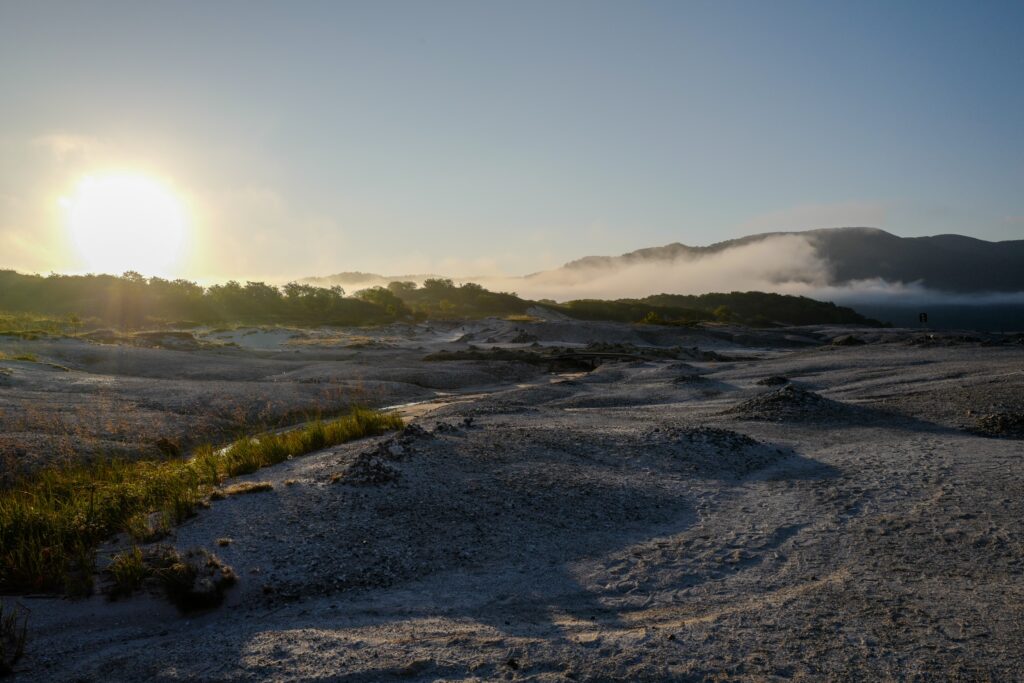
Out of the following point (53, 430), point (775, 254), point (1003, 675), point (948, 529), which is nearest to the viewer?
point (1003, 675)

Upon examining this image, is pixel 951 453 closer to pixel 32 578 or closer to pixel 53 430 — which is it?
pixel 32 578

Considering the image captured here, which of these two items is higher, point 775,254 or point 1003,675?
point 775,254

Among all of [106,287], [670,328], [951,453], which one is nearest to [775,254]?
[670,328]

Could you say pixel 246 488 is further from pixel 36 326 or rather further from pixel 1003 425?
pixel 36 326

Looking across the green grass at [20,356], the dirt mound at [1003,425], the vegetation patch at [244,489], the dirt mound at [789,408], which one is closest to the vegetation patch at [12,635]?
the vegetation patch at [244,489]

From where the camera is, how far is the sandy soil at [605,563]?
3.55m

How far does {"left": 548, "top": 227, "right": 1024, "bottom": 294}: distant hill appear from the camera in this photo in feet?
345

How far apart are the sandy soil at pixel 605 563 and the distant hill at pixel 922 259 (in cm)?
11286

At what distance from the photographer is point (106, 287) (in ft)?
136

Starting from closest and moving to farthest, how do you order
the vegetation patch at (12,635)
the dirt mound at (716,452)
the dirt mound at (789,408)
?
the vegetation patch at (12,635)
the dirt mound at (716,452)
the dirt mound at (789,408)

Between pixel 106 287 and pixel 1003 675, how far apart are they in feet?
152

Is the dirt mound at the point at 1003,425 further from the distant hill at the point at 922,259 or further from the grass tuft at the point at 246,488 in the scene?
the distant hill at the point at 922,259

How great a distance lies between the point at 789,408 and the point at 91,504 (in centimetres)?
895

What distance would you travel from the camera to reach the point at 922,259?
366 ft
